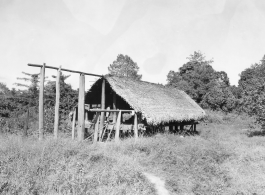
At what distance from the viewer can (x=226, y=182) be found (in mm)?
6484

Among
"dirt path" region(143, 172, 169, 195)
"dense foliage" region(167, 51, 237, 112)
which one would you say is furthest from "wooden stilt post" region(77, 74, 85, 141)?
"dense foliage" region(167, 51, 237, 112)

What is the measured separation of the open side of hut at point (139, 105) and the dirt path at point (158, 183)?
4.02 meters

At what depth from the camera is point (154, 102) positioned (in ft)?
40.8

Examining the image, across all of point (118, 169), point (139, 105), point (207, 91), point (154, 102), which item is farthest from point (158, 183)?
point (207, 91)

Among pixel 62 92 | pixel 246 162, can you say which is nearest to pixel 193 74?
pixel 62 92

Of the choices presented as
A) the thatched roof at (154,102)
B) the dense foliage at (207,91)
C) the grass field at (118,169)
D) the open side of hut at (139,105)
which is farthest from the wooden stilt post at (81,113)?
the dense foliage at (207,91)

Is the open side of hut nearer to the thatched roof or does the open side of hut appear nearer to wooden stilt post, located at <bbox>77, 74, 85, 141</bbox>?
the thatched roof

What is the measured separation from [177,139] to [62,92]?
13.1m

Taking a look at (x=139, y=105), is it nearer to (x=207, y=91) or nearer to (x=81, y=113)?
(x=81, y=113)

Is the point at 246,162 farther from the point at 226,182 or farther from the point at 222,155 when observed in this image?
A: the point at 226,182

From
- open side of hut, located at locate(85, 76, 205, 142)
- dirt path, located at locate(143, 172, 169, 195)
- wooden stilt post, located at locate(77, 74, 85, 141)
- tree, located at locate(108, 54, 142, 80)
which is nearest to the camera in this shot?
dirt path, located at locate(143, 172, 169, 195)

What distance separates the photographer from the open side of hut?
35.1 ft

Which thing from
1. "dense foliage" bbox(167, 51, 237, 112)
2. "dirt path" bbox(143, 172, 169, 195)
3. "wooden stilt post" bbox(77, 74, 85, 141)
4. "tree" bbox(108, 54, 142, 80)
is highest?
"tree" bbox(108, 54, 142, 80)

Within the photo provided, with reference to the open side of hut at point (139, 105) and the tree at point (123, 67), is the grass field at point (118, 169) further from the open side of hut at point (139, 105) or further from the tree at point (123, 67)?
the tree at point (123, 67)
